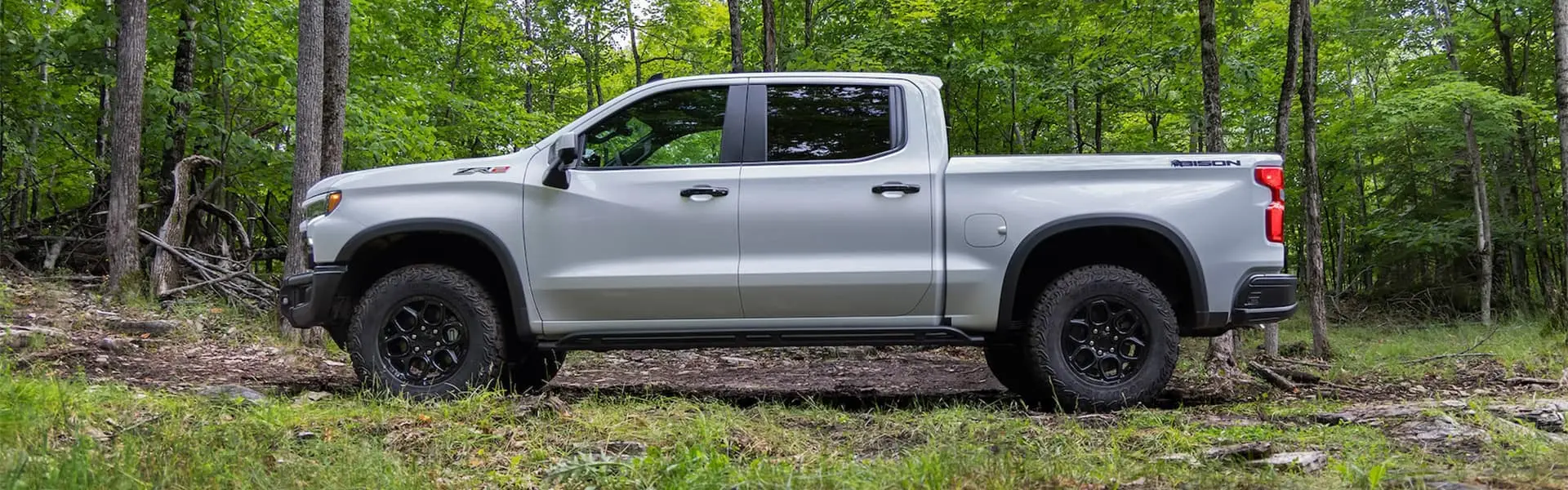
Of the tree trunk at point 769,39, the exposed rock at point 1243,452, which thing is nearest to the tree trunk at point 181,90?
the tree trunk at point 769,39

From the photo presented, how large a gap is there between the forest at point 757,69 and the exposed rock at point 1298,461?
456cm

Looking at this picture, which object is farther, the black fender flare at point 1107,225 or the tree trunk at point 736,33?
the tree trunk at point 736,33

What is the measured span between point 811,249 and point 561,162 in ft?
4.26

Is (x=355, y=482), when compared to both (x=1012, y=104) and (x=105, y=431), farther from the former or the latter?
(x=1012, y=104)

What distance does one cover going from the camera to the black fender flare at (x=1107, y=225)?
420 centimetres

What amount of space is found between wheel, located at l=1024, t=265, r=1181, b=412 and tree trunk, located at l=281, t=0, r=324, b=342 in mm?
5786

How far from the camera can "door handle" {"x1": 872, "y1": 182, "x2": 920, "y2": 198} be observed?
4223mm

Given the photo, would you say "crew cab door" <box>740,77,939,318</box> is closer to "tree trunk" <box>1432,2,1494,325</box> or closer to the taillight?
the taillight

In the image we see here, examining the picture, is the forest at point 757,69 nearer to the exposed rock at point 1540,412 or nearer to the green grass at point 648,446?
the exposed rock at point 1540,412

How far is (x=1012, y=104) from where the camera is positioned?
46.6 ft

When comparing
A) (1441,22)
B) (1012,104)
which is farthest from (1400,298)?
(1012,104)

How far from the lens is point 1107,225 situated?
13.8ft

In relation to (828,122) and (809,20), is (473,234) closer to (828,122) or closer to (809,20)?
(828,122)

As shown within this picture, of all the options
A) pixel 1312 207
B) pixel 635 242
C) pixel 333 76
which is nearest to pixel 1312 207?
pixel 1312 207
